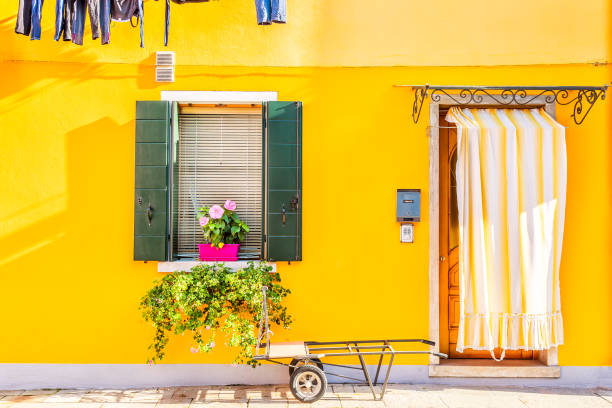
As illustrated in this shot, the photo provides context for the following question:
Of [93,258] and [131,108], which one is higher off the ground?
[131,108]

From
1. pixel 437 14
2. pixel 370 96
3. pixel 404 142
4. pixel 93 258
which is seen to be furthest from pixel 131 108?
pixel 437 14

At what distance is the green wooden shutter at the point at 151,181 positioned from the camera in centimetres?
506

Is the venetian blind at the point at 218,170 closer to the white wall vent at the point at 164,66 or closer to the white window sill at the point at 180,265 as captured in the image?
the white window sill at the point at 180,265

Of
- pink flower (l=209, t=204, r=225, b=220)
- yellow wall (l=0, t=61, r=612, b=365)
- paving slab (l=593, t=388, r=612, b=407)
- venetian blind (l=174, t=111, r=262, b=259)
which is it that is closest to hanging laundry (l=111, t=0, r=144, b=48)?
yellow wall (l=0, t=61, r=612, b=365)

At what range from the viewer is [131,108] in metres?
5.24

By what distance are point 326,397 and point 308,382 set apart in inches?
15.1

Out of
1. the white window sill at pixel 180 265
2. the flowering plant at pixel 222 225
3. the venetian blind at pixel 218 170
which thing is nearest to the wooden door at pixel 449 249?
the white window sill at pixel 180 265

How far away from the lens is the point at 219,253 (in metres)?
5.11

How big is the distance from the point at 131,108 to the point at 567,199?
4573 mm

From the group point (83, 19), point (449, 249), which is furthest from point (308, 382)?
point (83, 19)

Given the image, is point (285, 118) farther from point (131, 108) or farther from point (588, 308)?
point (588, 308)

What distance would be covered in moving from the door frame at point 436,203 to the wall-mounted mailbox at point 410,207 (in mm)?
129

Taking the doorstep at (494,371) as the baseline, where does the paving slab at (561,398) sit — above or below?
below

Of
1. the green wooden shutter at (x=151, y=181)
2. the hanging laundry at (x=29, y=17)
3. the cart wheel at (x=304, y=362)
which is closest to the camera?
the cart wheel at (x=304, y=362)
